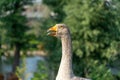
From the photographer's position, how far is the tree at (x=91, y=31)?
1148cm

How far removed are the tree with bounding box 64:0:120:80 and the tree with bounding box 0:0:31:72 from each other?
2.80 m

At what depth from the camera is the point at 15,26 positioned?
15.2 m

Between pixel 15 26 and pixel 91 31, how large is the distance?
13.5 ft

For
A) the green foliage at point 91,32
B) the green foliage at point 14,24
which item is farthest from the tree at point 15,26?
the green foliage at point 91,32

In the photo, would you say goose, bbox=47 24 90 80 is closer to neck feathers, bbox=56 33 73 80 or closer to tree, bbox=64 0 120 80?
neck feathers, bbox=56 33 73 80

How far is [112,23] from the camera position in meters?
11.4

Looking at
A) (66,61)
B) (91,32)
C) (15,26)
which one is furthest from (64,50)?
(15,26)

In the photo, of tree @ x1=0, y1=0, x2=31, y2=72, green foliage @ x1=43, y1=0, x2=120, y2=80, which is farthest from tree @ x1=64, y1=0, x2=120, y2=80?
tree @ x1=0, y1=0, x2=31, y2=72

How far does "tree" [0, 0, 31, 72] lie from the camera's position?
47.6 ft

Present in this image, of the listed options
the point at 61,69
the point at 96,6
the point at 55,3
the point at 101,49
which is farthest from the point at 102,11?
the point at 61,69

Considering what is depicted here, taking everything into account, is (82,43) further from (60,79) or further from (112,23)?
(60,79)

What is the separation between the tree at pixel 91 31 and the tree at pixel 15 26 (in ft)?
9.18

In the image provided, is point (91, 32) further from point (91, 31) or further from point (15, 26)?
point (15, 26)

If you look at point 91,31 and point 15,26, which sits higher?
point 15,26
